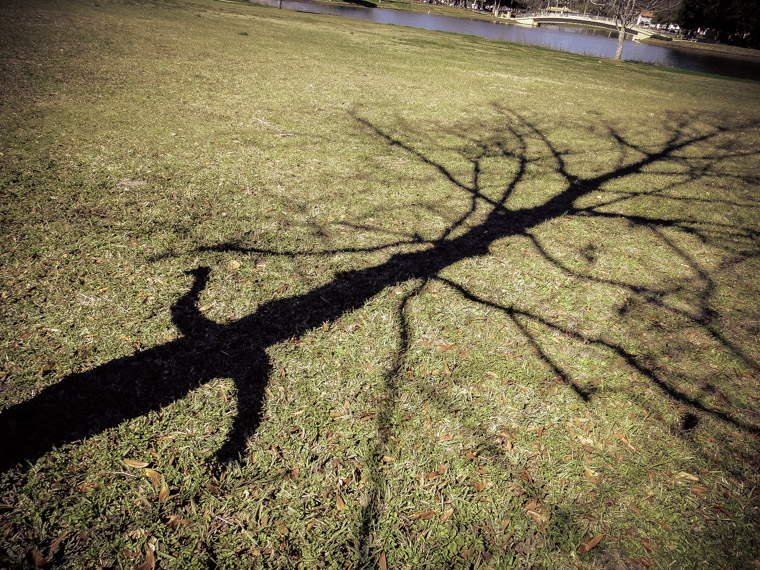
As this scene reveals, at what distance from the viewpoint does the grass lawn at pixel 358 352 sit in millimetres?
2197

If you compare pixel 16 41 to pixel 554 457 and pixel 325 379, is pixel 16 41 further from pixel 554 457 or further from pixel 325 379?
pixel 554 457

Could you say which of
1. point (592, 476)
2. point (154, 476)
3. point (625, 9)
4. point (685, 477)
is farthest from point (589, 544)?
point (625, 9)

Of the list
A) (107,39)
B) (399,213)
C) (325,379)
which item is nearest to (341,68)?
(107,39)

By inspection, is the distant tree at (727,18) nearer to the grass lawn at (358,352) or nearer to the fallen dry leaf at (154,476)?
the grass lawn at (358,352)

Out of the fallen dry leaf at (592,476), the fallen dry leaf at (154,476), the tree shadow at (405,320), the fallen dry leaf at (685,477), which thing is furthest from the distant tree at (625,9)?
the fallen dry leaf at (154,476)

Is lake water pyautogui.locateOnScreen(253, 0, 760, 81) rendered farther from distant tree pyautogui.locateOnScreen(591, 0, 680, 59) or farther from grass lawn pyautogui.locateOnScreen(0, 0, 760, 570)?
grass lawn pyautogui.locateOnScreen(0, 0, 760, 570)

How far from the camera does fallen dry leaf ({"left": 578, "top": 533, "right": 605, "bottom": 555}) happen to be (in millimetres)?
2168

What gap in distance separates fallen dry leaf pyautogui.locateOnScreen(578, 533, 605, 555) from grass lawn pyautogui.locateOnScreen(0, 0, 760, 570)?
0.02m

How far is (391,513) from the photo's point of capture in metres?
2.27

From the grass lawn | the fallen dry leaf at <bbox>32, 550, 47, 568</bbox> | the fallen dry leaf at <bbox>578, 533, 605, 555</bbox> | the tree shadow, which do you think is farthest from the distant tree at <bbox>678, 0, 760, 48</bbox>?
the fallen dry leaf at <bbox>32, 550, 47, 568</bbox>

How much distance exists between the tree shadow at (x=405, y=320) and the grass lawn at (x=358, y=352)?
3 centimetres

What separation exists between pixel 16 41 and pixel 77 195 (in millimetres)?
11626

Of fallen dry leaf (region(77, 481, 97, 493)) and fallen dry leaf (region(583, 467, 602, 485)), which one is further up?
fallen dry leaf (region(583, 467, 602, 485))

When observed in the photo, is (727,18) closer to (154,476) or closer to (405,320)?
(405,320)
